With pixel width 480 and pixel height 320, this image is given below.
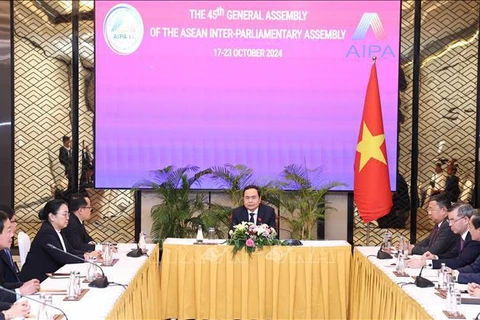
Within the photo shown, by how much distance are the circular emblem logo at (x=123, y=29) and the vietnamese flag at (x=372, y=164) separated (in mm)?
2417

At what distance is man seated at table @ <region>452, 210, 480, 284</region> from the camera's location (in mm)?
4152

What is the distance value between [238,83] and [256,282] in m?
2.65

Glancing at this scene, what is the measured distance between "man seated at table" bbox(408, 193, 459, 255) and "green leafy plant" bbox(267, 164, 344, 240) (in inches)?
71.0

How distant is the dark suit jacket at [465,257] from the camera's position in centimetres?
472

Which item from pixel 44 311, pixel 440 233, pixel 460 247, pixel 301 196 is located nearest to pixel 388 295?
pixel 460 247

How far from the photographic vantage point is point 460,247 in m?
5.01

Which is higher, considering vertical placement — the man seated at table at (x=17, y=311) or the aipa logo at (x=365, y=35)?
the aipa logo at (x=365, y=35)

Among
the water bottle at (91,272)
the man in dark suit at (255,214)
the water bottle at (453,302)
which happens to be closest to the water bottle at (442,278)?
the water bottle at (453,302)

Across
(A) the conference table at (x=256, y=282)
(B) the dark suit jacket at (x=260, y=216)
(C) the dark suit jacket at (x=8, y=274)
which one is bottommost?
(A) the conference table at (x=256, y=282)

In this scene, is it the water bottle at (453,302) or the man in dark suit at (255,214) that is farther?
the man in dark suit at (255,214)

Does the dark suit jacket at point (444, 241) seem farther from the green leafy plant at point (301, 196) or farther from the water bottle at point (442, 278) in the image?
the green leafy plant at point (301, 196)

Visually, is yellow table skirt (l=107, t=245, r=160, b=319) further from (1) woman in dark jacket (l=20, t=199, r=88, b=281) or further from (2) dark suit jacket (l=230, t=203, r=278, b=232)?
(2) dark suit jacket (l=230, t=203, r=278, b=232)

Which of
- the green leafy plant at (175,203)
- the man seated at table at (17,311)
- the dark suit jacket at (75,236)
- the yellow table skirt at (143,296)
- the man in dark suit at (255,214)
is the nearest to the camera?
the man seated at table at (17,311)

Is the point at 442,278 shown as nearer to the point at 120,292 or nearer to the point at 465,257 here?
the point at 465,257
